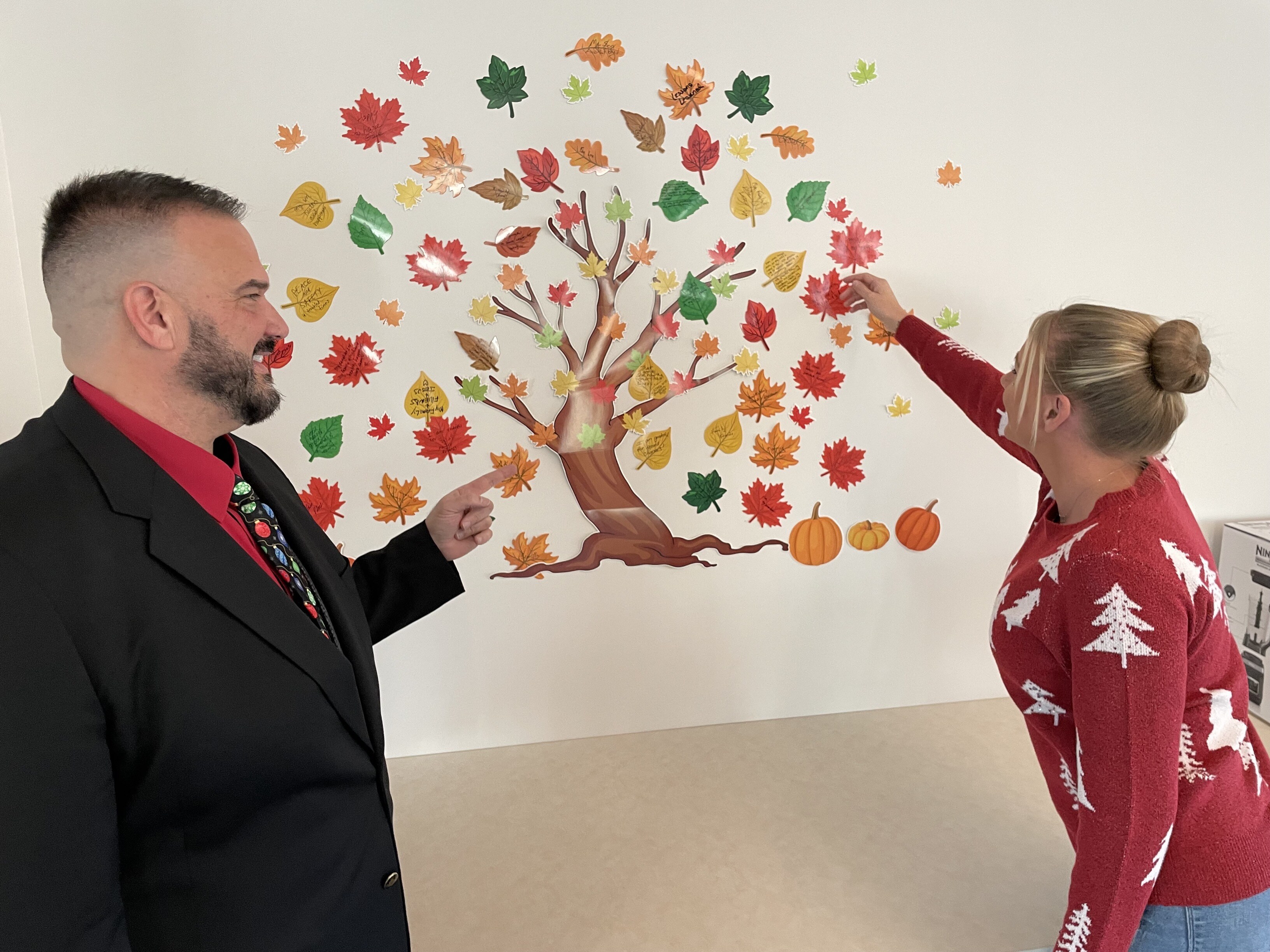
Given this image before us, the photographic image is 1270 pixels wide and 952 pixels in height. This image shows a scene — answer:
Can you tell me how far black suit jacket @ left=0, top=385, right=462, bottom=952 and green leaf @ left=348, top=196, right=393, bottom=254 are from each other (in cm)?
112

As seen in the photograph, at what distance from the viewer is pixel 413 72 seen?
191 cm

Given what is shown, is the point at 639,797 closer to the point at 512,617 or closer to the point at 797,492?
the point at 512,617

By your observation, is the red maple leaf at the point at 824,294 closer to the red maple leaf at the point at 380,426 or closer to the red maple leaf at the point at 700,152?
the red maple leaf at the point at 700,152

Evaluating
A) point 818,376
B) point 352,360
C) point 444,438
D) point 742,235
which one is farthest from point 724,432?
point 352,360

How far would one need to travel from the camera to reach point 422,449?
2.07 m

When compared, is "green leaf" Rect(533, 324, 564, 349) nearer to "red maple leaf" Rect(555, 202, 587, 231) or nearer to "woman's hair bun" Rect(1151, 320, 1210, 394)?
"red maple leaf" Rect(555, 202, 587, 231)

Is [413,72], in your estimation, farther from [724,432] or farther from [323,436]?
[724,432]

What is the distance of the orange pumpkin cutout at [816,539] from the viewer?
2248mm

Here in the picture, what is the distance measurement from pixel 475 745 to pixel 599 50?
1.89 meters

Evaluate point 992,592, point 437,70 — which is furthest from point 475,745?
point 437,70

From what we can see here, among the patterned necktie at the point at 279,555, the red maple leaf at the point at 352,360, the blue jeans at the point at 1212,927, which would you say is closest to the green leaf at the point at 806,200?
the red maple leaf at the point at 352,360

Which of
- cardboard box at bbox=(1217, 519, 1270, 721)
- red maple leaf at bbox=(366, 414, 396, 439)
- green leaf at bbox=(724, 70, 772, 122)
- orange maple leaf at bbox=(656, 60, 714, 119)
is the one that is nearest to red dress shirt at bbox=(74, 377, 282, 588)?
red maple leaf at bbox=(366, 414, 396, 439)

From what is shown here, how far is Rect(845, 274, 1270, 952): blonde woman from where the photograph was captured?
1.03 m

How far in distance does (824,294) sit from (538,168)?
0.82 metres
